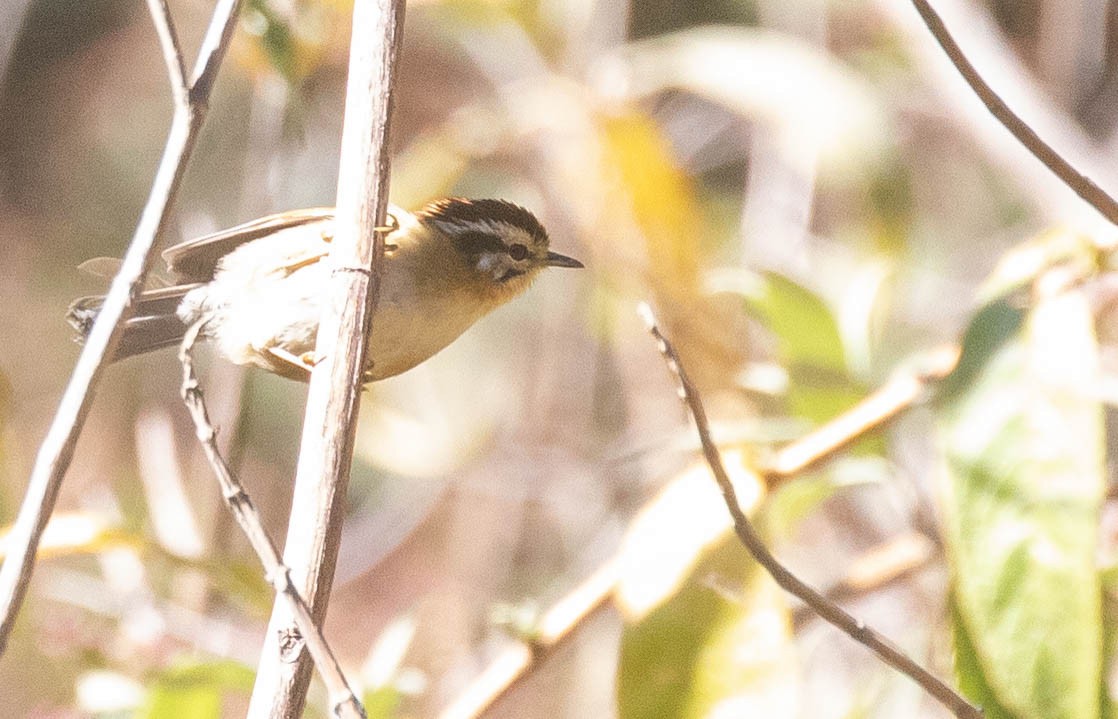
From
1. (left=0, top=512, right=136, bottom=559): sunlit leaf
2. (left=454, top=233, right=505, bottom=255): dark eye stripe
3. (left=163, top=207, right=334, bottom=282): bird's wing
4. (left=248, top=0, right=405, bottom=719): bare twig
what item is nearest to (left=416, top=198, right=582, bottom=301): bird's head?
(left=454, top=233, right=505, bottom=255): dark eye stripe

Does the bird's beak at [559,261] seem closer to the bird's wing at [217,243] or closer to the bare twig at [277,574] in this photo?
the bird's wing at [217,243]

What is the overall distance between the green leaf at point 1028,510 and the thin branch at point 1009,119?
1.21ft

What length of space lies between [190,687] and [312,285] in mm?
700

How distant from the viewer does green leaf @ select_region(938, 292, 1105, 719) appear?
1.52 metres

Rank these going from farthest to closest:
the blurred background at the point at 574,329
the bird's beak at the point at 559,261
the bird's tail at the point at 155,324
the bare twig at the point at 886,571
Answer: the bird's beak at the point at 559,261, the bird's tail at the point at 155,324, the bare twig at the point at 886,571, the blurred background at the point at 574,329

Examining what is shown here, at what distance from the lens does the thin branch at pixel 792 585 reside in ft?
4.10

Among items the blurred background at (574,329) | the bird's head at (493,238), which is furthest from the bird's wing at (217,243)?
the bird's head at (493,238)

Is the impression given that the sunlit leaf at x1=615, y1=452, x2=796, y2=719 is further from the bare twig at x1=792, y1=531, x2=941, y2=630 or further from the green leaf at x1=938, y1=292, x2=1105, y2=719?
the bare twig at x1=792, y1=531, x2=941, y2=630

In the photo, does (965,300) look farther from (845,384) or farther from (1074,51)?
(845,384)

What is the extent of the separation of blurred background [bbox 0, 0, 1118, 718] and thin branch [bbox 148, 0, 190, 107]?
592 mm

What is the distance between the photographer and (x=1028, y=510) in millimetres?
1600

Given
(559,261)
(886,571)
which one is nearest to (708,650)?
(886,571)

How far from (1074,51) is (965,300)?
33.2 inches

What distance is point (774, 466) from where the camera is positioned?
192 cm
